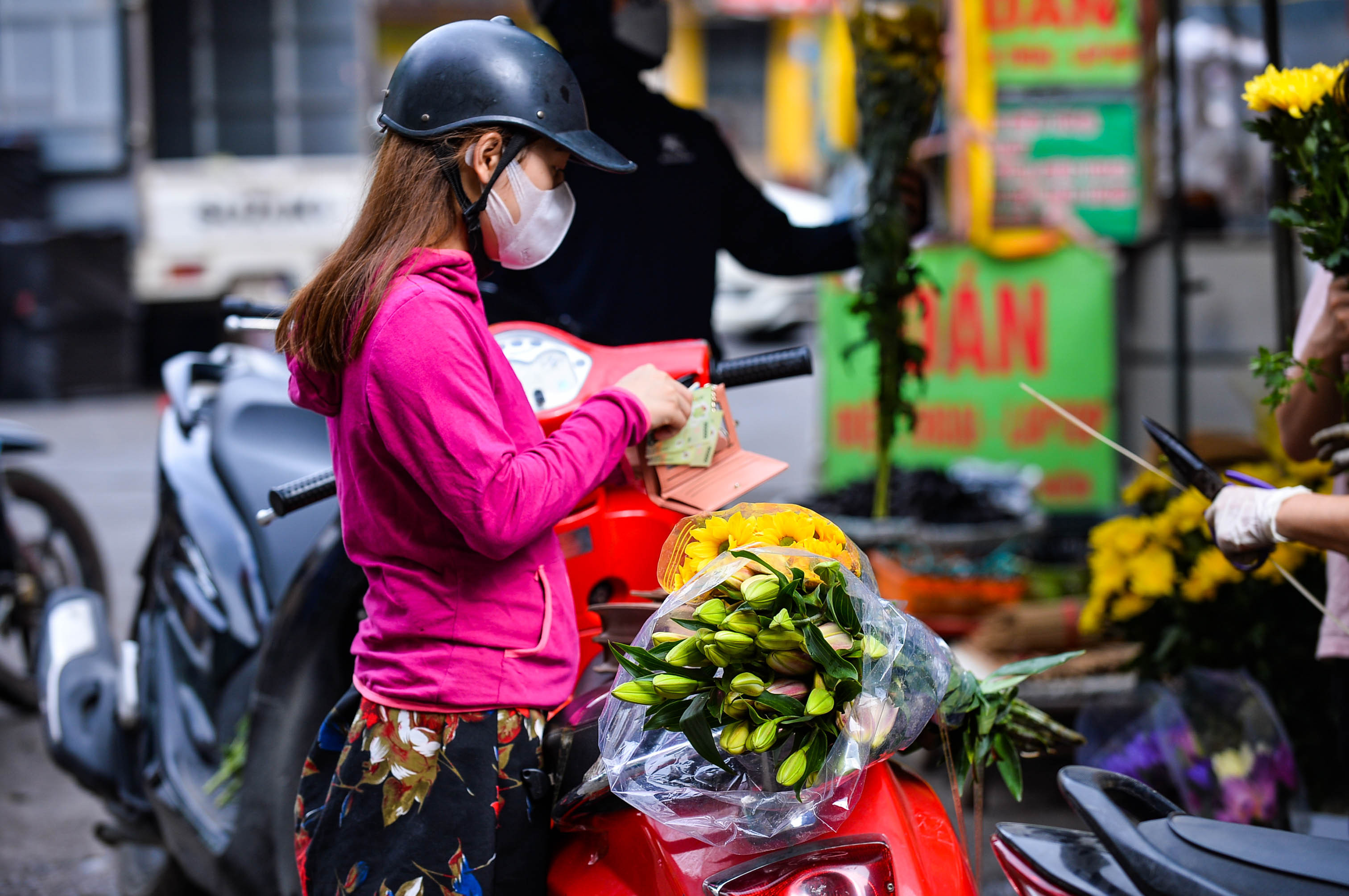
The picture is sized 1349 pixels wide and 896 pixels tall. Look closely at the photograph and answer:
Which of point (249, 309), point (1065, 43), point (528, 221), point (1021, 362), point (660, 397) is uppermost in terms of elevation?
point (1065, 43)

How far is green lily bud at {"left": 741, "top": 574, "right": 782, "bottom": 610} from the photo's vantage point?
1453mm

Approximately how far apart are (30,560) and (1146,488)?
3.96m

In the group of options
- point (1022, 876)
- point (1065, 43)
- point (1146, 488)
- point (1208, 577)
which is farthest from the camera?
point (1065, 43)

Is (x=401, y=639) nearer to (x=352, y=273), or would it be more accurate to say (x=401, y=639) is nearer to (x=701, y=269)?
(x=352, y=273)

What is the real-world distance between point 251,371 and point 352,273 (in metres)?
1.90

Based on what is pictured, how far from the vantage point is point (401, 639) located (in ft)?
5.66

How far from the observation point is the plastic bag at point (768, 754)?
1.49m

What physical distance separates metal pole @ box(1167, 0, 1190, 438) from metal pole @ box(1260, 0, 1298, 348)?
0.88m

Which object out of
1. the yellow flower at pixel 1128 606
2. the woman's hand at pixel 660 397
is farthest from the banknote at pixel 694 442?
the yellow flower at pixel 1128 606

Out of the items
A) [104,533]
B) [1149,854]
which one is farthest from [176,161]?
[1149,854]

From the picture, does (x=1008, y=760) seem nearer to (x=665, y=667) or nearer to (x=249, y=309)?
(x=665, y=667)

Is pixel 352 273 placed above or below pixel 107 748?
above

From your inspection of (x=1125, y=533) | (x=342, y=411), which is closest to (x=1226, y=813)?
(x=1125, y=533)

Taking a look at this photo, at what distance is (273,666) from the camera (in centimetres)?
241
